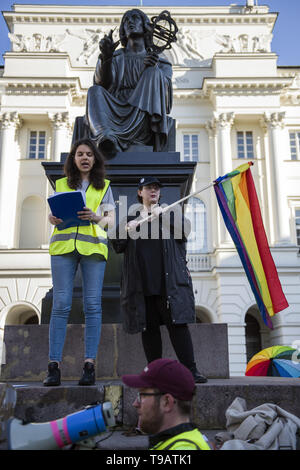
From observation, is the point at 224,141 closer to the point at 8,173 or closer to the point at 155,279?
the point at 8,173

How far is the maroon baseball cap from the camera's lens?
1.89 metres

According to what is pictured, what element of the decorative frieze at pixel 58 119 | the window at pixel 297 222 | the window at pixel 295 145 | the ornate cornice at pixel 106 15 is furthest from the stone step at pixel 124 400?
the ornate cornice at pixel 106 15

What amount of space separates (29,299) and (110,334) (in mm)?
18499

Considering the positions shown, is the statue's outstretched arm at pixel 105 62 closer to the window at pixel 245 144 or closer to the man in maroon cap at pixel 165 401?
the man in maroon cap at pixel 165 401

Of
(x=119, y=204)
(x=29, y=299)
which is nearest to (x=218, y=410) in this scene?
(x=119, y=204)

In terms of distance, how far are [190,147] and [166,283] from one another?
22.4m

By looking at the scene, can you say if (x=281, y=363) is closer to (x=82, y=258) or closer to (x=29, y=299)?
(x=82, y=258)

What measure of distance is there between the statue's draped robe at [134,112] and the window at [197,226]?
17.6 metres

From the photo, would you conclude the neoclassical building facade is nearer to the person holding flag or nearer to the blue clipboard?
the person holding flag

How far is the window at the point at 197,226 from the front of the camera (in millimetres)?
23355

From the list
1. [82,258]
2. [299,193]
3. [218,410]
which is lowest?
[218,410]

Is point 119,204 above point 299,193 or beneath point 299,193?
beneath

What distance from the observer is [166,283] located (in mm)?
3359

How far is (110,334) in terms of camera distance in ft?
12.7
